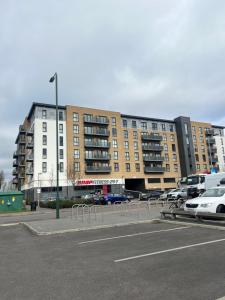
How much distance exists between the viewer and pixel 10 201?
28344 mm

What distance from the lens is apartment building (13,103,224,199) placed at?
55688 mm

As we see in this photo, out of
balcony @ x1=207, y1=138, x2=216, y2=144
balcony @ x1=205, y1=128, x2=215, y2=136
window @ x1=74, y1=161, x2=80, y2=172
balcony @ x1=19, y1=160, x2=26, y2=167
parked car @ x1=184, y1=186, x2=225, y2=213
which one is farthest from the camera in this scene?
balcony @ x1=205, y1=128, x2=215, y2=136

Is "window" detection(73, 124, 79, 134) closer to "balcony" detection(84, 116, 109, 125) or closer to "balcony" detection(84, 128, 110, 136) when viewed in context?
"balcony" detection(84, 128, 110, 136)

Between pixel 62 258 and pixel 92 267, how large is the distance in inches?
52.0

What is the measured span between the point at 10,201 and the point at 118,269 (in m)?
25.5

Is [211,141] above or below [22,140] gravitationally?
below

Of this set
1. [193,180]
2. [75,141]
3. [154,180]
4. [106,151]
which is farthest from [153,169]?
[193,180]

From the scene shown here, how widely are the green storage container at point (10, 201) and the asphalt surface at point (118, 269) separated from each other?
808 inches

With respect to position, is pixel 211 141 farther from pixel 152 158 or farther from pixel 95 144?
pixel 95 144

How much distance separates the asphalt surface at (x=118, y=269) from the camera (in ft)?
14.3

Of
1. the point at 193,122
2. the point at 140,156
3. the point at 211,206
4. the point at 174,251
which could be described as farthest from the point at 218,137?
the point at 174,251

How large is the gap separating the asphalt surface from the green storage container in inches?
808

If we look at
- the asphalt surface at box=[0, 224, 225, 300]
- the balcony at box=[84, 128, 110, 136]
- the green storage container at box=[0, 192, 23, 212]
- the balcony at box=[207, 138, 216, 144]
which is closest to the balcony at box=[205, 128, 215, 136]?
the balcony at box=[207, 138, 216, 144]

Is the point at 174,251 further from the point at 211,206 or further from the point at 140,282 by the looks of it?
the point at 211,206
